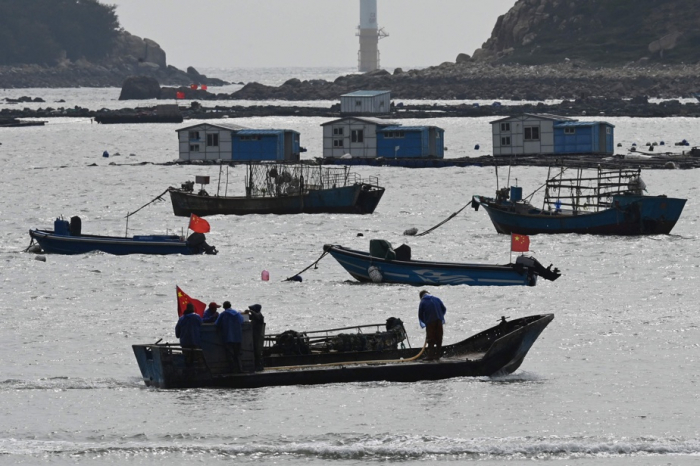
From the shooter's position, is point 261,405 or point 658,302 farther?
point 658,302

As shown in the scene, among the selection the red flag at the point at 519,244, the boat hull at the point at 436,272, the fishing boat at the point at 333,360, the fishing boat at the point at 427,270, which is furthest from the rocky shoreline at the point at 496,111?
the fishing boat at the point at 333,360

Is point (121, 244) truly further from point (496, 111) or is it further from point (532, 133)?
point (496, 111)

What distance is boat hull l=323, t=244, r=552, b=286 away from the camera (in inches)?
1588

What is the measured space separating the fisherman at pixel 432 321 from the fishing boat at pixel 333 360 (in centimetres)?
26

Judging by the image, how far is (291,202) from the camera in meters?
63.8

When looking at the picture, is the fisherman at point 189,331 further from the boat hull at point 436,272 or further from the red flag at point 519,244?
the red flag at point 519,244

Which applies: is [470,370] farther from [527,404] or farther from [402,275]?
[402,275]

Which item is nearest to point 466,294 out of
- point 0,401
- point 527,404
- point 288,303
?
point 288,303

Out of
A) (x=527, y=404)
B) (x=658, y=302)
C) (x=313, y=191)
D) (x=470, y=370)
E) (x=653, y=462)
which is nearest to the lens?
(x=653, y=462)

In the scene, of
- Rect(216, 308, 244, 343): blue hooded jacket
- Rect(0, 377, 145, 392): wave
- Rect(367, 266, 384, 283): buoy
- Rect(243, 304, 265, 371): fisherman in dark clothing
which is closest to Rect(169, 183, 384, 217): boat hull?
Rect(367, 266, 384, 283): buoy

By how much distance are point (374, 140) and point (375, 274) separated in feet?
179

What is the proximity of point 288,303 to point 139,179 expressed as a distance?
5237cm

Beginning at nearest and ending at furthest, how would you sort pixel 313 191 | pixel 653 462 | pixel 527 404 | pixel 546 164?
pixel 653 462 < pixel 527 404 < pixel 313 191 < pixel 546 164

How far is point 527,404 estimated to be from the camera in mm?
26000
